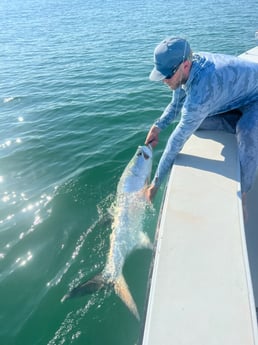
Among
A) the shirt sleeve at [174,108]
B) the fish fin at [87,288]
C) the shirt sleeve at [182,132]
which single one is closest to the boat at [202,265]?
the shirt sleeve at [182,132]

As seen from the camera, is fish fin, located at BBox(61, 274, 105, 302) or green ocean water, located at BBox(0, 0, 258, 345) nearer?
green ocean water, located at BBox(0, 0, 258, 345)

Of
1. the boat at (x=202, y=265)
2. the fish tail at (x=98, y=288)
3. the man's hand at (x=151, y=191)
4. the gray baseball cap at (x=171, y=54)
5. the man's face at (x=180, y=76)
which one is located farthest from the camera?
the man's hand at (x=151, y=191)

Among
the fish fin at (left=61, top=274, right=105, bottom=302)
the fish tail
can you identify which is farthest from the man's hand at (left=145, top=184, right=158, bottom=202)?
the fish fin at (left=61, top=274, right=105, bottom=302)

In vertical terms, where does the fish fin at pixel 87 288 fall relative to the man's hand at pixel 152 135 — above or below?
below

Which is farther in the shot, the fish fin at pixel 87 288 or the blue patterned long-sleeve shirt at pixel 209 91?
the fish fin at pixel 87 288

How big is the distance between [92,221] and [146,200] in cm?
108

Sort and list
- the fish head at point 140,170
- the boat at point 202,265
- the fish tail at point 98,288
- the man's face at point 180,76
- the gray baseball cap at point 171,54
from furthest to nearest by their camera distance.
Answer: the fish head at point 140,170 → the fish tail at point 98,288 → the man's face at point 180,76 → the gray baseball cap at point 171,54 → the boat at point 202,265

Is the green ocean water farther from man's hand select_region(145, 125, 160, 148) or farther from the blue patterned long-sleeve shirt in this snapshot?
the blue patterned long-sleeve shirt

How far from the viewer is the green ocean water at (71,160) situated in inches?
162

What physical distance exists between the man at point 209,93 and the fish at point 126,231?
0.63 m

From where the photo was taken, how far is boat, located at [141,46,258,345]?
2.29 m

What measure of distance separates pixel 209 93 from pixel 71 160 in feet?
14.6

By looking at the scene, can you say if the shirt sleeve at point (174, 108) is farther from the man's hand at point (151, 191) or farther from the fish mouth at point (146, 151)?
the man's hand at point (151, 191)

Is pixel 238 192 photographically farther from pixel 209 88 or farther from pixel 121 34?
pixel 121 34
